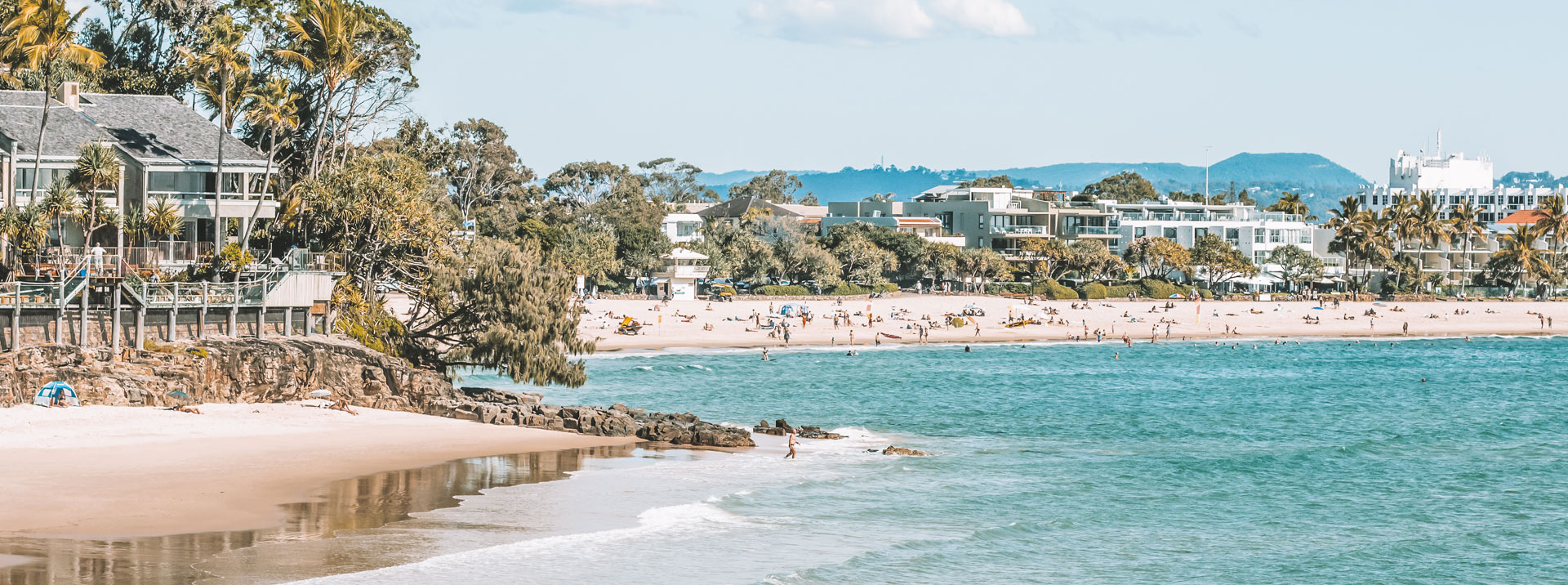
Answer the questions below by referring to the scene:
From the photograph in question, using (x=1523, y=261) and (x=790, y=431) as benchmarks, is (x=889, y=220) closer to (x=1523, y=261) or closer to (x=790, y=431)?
(x=1523, y=261)

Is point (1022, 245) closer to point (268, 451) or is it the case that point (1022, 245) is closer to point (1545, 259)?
point (1545, 259)

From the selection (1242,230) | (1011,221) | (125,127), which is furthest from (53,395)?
(1242,230)

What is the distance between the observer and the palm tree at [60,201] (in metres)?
38.8

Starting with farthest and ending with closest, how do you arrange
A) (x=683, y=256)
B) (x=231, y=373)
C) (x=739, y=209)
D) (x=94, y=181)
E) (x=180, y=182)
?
1. (x=739, y=209)
2. (x=683, y=256)
3. (x=180, y=182)
4. (x=94, y=181)
5. (x=231, y=373)

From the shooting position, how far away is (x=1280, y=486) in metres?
38.2

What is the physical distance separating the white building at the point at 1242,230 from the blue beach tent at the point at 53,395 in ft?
347

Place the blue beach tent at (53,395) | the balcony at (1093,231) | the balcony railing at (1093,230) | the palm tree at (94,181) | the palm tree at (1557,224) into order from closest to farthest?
1. the blue beach tent at (53,395)
2. the palm tree at (94,181)
3. the palm tree at (1557,224)
4. the balcony at (1093,231)
5. the balcony railing at (1093,230)

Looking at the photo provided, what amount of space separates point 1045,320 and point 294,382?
204 ft

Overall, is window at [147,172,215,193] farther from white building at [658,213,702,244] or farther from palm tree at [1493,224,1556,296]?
palm tree at [1493,224,1556,296]

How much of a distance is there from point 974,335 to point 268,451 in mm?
58773

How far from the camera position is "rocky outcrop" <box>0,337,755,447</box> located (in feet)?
118

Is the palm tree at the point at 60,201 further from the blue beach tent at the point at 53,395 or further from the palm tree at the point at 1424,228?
the palm tree at the point at 1424,228

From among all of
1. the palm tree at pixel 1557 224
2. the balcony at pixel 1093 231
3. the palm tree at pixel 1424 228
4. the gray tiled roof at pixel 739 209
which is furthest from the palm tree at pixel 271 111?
the palm tree at pixel 1557 224

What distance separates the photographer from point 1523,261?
4958 inches
